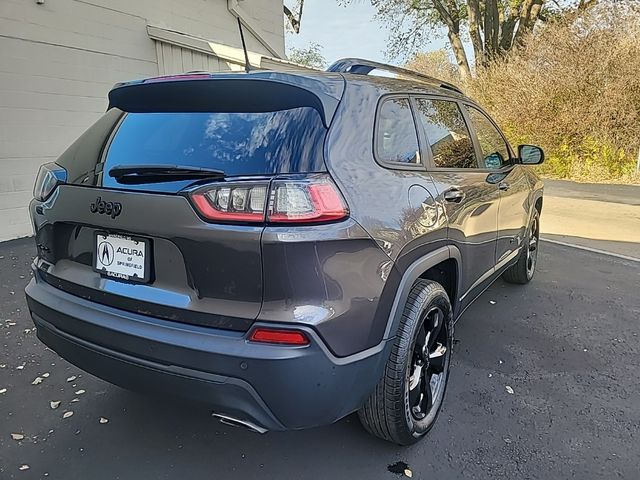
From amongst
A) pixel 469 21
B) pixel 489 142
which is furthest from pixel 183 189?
pixel 469 21

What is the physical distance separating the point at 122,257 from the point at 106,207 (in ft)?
0.66

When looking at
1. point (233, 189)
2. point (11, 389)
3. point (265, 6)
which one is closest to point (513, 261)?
point (233, 189)

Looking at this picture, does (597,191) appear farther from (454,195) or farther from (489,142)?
(454,195)

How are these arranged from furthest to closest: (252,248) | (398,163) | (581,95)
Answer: (581,95)
(398,163)
(252,248)

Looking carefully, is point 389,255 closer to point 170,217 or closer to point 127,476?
point 170,217

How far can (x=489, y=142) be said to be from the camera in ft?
11.7

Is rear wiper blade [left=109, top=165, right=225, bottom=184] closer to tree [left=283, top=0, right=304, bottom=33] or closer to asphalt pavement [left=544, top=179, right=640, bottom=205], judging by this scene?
asphalt pavement [left=544, top=179, right=640, bottom=205]

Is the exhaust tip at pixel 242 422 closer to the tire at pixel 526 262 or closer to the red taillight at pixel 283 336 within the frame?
the red taillight at pixel 283 336

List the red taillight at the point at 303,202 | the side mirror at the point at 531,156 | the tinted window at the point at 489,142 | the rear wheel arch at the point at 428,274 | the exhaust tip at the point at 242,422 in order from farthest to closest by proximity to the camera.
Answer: the side mirror at the point at 531,156
the tinted window at the point at 489,142
the rear wheel arch at the point at 428,274
the exhaust tip at the point at 242,422
the red taillight at the point at 303,202

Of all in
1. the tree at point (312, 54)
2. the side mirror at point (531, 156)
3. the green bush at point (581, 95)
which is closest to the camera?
the side mirror at point (531, 156)

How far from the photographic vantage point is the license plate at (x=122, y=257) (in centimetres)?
184

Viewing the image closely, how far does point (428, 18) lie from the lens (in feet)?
64.6

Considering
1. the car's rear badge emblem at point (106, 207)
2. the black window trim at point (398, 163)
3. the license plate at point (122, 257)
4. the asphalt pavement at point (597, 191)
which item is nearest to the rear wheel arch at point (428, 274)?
the black window trim at point (398, 163)

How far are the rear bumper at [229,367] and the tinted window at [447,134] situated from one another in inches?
47.9
